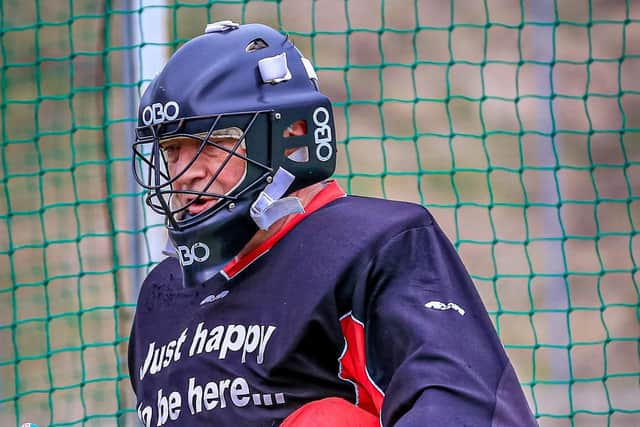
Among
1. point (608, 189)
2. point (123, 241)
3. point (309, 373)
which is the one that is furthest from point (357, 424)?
point (608, 189)

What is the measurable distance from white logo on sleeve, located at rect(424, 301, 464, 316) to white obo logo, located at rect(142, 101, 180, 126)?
0.65m

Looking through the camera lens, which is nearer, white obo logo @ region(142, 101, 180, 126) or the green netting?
white obo logo @ region(142, 101, 180, 126)

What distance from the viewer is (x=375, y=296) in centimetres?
213

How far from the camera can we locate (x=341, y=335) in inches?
85.2

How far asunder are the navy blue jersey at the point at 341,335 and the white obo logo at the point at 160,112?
322mm

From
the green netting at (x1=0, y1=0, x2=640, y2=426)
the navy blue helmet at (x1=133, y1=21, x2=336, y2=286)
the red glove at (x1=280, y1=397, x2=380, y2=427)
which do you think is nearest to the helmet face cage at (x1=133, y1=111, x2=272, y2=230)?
the navy blue helmet at (x1=133, y1=21, x2=336, y2=286)

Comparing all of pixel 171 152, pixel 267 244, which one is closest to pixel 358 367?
pixel 267 244

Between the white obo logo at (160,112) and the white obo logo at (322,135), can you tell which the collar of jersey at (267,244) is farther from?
the white obo logo at (160,112)

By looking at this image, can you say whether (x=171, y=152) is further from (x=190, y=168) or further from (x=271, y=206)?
(x=271, y=206)

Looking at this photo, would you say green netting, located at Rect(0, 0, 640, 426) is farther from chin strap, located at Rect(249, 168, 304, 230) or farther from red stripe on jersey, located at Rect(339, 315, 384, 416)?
red stripe on jersey, located at Rect(339, 315, 384, 416)

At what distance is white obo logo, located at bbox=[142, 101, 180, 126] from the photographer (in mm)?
2344

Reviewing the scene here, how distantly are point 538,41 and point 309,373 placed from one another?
25.9 feet

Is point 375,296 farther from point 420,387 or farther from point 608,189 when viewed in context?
point 608,189

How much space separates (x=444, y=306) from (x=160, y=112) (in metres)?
0.71
